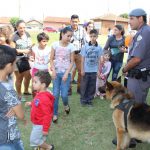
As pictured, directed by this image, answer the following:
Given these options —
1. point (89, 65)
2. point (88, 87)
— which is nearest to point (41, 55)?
point (89, 65)

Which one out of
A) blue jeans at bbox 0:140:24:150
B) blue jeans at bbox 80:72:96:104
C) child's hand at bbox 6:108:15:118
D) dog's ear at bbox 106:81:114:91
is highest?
child's hand at bbox 6:108:15:118

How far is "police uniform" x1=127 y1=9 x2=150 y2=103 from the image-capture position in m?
4.55

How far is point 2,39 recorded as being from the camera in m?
6.44

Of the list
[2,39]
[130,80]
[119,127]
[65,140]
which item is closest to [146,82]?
[130,80]

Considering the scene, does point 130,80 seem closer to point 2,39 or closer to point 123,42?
point 2,39

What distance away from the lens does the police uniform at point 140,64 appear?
455cm

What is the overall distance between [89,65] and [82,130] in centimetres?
179

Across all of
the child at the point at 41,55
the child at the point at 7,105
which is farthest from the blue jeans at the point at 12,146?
the child at the point at 41,55

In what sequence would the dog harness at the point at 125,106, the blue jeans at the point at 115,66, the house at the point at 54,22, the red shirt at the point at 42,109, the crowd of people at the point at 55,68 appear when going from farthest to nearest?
the house at the point at 54,22, the blue jeans at the point at 115,66, the dog harness at the point at 125,106, the red shirt at the point at 42,109, the crowd of people at the point at 55,68

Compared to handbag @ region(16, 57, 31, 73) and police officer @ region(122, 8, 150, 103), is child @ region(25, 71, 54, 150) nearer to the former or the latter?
police officer @ region(122, 8, 150, 103)

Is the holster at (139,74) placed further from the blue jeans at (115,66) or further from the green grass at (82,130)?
the blue jeans at (115,66)

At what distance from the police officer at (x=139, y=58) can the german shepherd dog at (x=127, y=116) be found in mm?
180

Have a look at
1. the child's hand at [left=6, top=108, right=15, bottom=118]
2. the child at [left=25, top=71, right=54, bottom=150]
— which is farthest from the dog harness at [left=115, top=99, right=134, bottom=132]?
the child's hand at [left=6, top=108, right=15, bottom=118]

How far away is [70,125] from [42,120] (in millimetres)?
1723
